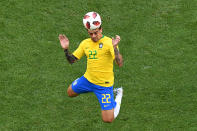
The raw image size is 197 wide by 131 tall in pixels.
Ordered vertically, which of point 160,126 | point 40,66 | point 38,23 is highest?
point 38,23

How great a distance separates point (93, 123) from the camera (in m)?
10.6

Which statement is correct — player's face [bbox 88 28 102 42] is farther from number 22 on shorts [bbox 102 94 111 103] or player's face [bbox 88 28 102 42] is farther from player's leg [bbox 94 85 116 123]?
number 22 on shorts [bbox 102 94 111 103]

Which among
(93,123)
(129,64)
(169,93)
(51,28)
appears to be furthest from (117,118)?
(51,28)

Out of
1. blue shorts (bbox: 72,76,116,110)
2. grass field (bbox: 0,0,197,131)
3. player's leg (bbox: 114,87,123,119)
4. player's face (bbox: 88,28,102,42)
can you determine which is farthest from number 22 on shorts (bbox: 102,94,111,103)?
player's face (bbox: 88,28,102,42)

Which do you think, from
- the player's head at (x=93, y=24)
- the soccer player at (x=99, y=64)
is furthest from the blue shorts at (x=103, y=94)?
the player's head at (x=93, y=24)

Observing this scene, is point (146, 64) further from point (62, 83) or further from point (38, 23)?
point (38, 23)

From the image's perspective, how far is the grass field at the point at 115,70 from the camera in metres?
10.7

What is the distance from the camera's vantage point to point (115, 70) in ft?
42.1

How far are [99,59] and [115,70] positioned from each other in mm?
3394

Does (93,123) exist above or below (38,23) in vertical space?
below

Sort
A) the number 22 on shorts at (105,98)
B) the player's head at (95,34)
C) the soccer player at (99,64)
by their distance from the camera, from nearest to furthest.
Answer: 1. the player's head at (95,34)
2. the soccer player at (99,64)
3. the number 22 on shorts at (105,98)

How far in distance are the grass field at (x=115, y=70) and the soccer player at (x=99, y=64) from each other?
0.93 metres

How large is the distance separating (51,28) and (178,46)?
483cm

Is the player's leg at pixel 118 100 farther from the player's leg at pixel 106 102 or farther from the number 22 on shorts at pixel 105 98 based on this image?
the number 22 on shorts at pixel 105 98
